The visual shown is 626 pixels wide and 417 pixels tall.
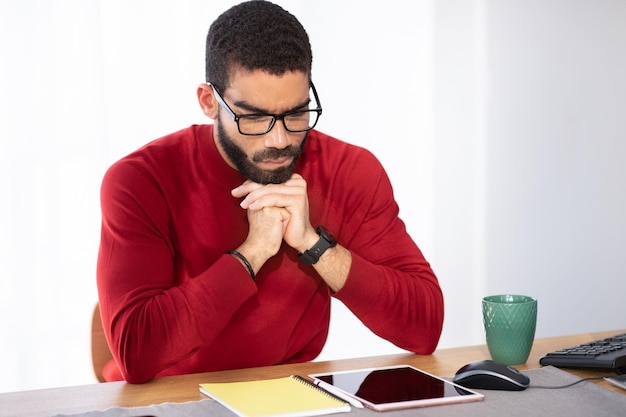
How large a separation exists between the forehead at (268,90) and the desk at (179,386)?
1.64ft

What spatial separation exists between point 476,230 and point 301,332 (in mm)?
1935

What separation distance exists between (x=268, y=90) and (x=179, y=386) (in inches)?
23.1

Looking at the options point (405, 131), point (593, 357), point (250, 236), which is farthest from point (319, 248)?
point (405, 131)

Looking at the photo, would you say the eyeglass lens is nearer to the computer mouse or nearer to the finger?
the finger

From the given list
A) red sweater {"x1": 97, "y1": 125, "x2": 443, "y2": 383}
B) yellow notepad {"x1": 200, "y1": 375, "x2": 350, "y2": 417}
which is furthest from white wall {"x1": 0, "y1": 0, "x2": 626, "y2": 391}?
yellow notepad {"x1": 200, "y1": 375, "x2": 350, "y2": 417}

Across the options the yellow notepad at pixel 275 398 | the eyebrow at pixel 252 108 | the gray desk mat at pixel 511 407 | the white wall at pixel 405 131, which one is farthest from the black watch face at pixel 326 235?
the white wall at pixel 405 131

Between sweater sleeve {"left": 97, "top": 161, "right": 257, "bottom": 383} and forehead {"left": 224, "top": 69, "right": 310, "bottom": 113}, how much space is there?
0.98 feet

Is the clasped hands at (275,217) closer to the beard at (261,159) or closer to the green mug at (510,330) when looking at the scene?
the beard at (261,159)

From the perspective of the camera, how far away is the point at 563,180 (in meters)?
3.60

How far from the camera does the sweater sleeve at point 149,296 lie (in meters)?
1.42

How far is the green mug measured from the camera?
1410mm

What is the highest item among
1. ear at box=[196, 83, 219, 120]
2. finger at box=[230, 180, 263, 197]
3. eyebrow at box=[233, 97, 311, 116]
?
ear at box=[196, 83, 219, 120]

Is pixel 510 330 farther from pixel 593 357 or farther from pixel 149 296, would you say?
pixel 149 296

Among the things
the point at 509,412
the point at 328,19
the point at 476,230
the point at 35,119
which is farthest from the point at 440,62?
the point at 509,412
